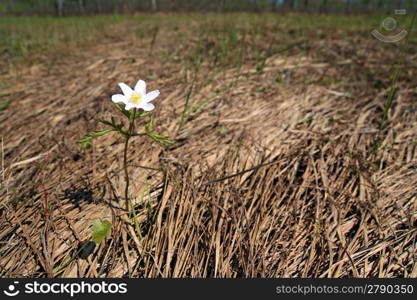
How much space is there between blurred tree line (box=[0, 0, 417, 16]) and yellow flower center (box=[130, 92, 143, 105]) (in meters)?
15.9

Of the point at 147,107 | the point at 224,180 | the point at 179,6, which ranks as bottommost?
the point at 224,180

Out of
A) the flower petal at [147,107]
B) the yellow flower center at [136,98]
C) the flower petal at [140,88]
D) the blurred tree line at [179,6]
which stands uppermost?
the blurred tree line at [179,6]

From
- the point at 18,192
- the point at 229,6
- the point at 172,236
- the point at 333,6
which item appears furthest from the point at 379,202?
the point at 333,6

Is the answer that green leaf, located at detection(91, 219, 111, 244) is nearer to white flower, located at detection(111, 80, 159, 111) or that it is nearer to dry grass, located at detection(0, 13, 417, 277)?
dry grass, located at detection(0, 13, 417, 277)

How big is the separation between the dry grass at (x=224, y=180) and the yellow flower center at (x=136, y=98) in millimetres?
517

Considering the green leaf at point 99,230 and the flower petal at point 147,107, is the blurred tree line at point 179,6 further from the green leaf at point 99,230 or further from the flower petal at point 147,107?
the green leaf at point 99,230

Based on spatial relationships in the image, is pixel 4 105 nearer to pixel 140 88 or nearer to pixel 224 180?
pixel 140 88

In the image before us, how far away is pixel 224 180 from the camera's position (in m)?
1.53

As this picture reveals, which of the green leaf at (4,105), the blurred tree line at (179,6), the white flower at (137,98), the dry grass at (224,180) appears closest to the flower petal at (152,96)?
the white flower at (137,98)

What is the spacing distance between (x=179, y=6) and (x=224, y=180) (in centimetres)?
2015

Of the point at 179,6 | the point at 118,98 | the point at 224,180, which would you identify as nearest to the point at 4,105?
the point at 118,98

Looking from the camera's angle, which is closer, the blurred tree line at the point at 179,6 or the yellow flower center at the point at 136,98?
the yellow flower center at the point at 136,98

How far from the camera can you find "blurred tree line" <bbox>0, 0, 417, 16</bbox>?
17.0m

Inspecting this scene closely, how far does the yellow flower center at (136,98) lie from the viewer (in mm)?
1124
